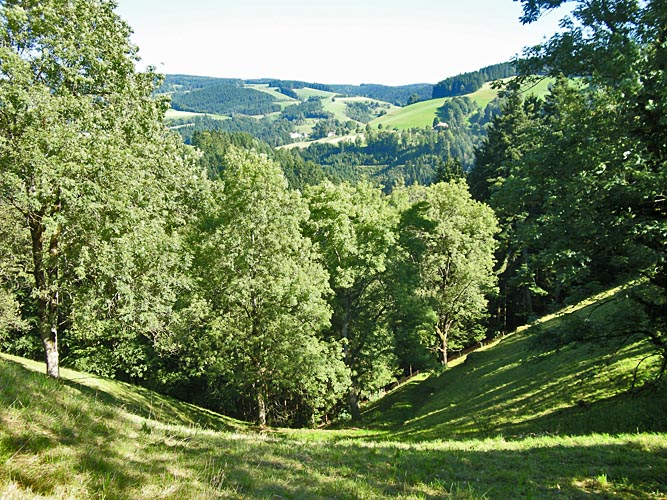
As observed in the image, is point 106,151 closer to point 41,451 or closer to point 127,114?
point 127,114

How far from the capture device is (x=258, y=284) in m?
21.5

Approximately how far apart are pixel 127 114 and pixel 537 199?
46.8 feet

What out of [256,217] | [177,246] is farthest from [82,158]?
[256,217]

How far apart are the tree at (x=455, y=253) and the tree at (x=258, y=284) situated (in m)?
16.0

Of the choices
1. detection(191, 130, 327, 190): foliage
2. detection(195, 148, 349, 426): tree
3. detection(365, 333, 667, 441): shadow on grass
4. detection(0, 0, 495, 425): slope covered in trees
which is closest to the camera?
detection(365, 333, 667, 441): shadow on grass

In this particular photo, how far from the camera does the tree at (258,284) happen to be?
21906 mm

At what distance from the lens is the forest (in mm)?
9922

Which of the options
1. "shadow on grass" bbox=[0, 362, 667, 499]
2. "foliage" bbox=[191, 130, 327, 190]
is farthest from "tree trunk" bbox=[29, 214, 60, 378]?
"foliage" bbox=[191, 130, 327, 190]

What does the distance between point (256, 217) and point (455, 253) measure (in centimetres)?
2042

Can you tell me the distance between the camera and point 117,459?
6.01 metres

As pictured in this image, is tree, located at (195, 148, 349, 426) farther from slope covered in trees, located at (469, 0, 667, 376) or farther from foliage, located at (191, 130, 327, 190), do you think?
foliage, located at (191, 130, 327, 190)

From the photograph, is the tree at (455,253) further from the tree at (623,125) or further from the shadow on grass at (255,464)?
the shadow on grass at (255,464)

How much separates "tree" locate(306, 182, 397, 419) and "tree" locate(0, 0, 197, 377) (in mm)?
12005

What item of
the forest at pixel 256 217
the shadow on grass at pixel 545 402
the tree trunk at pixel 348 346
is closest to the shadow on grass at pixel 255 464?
the shadow on grass at pixel 545 402
